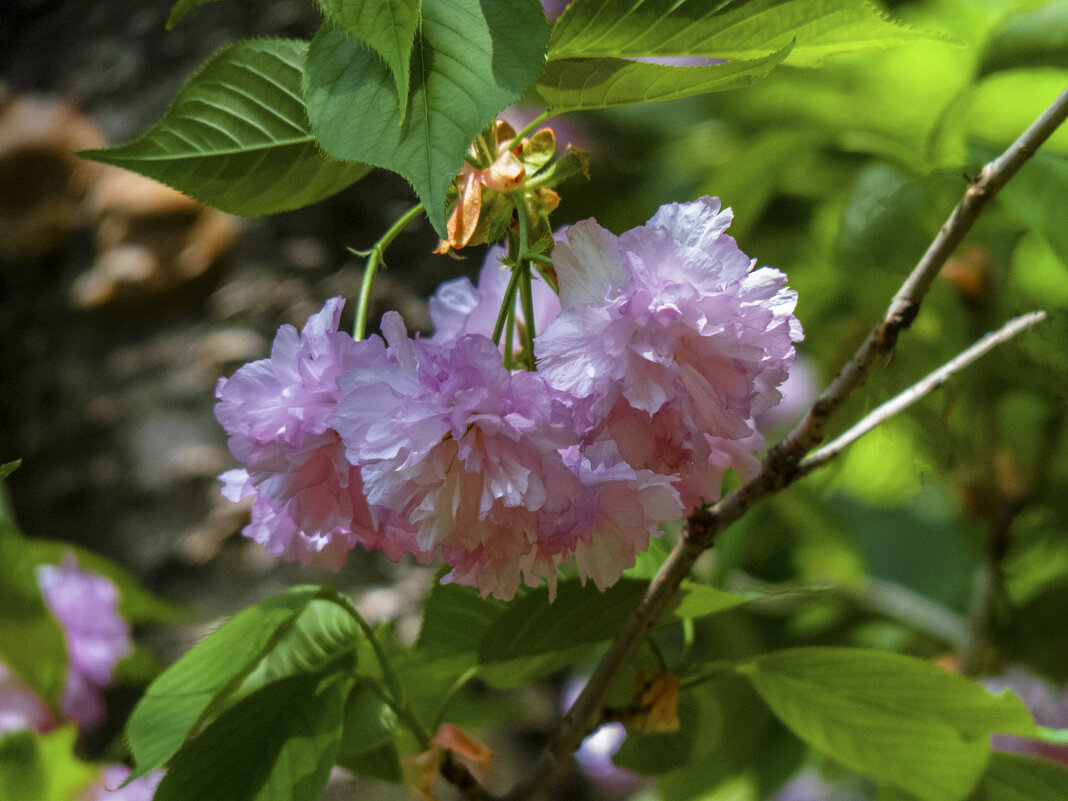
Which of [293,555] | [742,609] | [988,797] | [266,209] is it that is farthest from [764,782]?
[266,209]

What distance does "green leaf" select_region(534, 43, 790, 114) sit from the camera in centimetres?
33

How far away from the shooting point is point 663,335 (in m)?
0.32

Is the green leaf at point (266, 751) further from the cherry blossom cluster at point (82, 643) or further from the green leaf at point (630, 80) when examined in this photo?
the cherry blossom cluster at point (82, 643)

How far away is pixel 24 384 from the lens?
1.12m

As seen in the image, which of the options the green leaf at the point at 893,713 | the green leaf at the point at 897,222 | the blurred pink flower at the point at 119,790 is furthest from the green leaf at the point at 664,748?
the blurred pink flower at the point at 119,790

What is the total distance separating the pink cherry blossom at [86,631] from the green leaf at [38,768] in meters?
0.31

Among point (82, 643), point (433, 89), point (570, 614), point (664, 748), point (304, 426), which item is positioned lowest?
point (82, 643)

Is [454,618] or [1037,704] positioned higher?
[454,618]

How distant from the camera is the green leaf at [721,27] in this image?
351 mm

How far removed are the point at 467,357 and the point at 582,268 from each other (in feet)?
0.18

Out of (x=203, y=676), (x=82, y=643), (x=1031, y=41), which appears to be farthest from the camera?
(x=82, y=643)

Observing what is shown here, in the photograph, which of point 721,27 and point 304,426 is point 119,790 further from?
point 721,27

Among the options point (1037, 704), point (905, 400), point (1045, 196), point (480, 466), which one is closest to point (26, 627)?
point (480, 466)

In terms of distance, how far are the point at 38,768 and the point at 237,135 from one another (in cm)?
45
